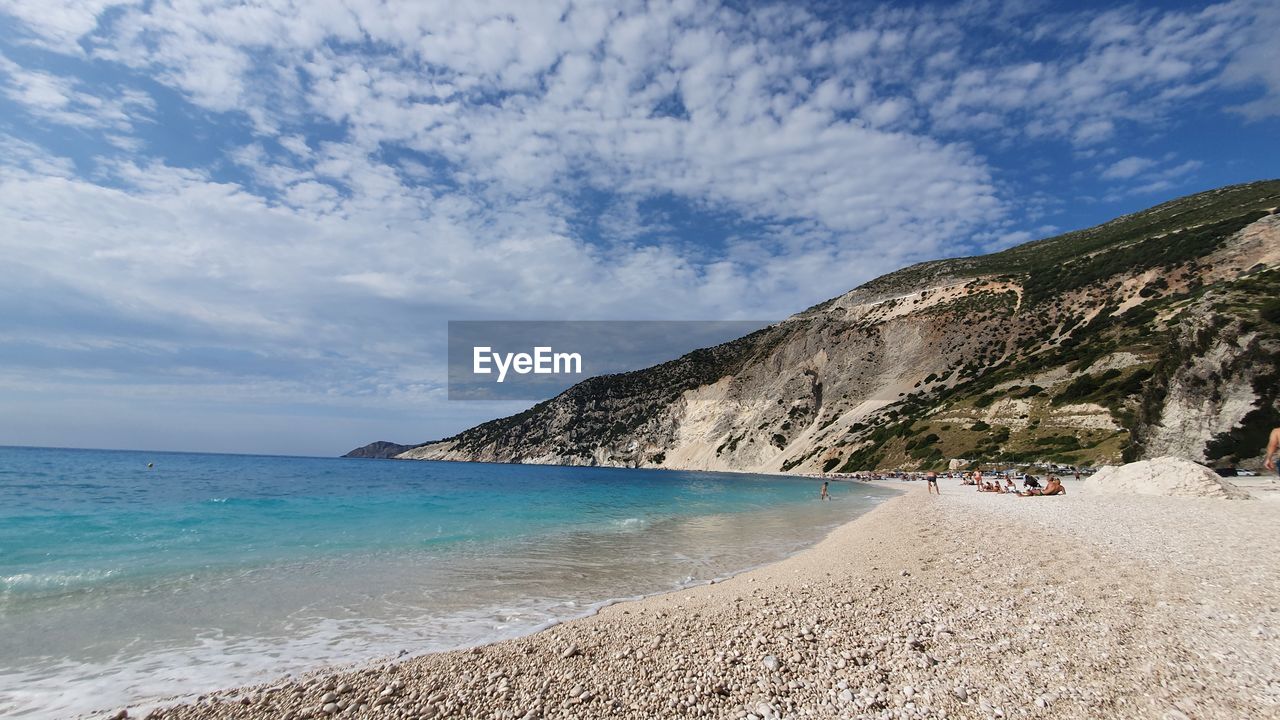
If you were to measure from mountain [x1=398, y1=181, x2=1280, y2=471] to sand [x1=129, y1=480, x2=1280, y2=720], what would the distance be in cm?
2717

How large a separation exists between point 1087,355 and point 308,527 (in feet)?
227

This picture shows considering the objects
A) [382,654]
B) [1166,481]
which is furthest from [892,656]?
[1166,481]

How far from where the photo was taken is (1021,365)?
64875 mm

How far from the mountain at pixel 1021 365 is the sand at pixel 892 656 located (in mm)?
27172

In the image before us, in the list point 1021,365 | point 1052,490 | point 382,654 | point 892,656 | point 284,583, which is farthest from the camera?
point 1021,365

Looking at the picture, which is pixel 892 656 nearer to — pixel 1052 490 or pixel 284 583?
pixel 284 583

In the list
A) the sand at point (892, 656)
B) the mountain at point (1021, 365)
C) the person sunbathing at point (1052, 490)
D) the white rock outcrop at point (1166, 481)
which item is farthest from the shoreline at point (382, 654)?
the mountain at point (1021, 365)

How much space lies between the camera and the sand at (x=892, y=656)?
455 cm

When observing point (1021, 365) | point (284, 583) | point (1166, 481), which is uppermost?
point (1021, 365)

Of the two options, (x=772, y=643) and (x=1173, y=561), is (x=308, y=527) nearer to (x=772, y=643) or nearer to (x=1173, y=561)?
(x=772, y=643)

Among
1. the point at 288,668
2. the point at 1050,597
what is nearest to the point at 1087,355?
the point at 1050,597

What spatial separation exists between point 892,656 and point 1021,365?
7362cm

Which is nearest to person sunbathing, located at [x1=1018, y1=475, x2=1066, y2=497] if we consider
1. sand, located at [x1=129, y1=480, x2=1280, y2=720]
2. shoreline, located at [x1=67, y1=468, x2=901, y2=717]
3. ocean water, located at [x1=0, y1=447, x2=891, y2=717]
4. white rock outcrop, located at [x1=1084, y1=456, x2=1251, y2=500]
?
white rock outcrop, located at [x1=1084, y1=456, x2=1251, y2=500]

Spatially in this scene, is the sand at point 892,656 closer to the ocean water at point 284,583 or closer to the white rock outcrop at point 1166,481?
the ocean water at point 284,583
